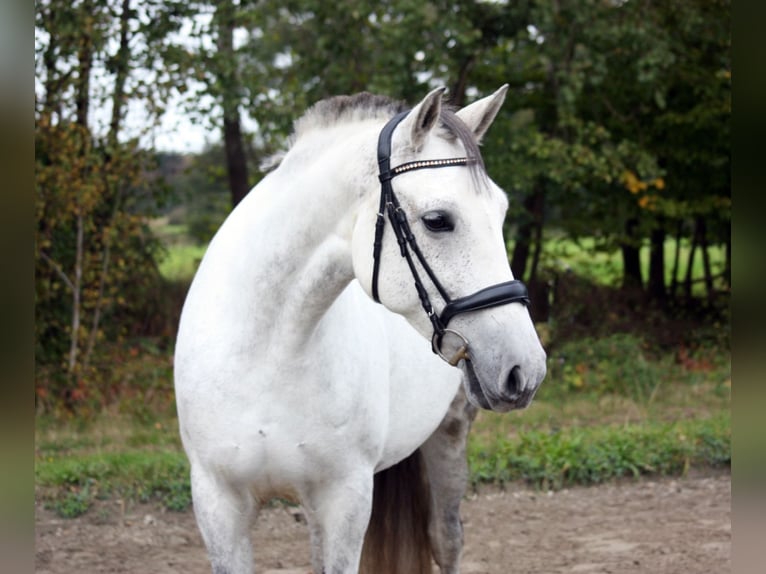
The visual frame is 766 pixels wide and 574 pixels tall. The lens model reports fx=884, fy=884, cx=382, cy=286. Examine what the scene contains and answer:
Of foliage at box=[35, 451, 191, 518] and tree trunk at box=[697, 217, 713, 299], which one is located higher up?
tree trunk at box=[697, 217, 713, 299]

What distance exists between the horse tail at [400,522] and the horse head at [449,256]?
5.47 feet

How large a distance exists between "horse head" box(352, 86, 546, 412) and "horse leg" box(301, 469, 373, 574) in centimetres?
66

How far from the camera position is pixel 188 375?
9.23ft

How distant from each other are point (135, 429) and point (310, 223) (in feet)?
17.0

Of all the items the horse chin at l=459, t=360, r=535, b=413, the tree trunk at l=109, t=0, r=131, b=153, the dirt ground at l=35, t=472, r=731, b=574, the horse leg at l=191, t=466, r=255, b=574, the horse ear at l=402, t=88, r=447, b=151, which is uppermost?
the tree trunk at l=109, t=0, r=131, b=153

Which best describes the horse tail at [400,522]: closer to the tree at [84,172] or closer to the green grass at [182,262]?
the tree at [84,172]

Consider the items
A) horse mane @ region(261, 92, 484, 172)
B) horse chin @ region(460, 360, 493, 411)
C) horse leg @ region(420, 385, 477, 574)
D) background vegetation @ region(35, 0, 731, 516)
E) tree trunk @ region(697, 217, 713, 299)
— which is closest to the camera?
horse chin @ region(460, 360, 493, 411)

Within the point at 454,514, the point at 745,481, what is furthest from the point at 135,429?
the point at 745,481

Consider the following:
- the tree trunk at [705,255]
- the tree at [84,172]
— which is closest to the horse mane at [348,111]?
the tree at [84,172]

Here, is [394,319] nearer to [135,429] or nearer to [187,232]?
[135,429]

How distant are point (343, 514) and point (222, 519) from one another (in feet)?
1.27

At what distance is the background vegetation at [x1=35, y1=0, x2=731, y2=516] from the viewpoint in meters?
7.08

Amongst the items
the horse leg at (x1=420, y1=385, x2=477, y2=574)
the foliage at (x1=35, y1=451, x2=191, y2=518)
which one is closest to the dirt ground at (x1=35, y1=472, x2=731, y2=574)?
the foliage at (x1=35, y1=451, x2=191, y2=518)

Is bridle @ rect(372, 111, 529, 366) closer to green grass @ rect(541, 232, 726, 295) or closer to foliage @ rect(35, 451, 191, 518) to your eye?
foliage @ rect(35, 451, 191, 518)
